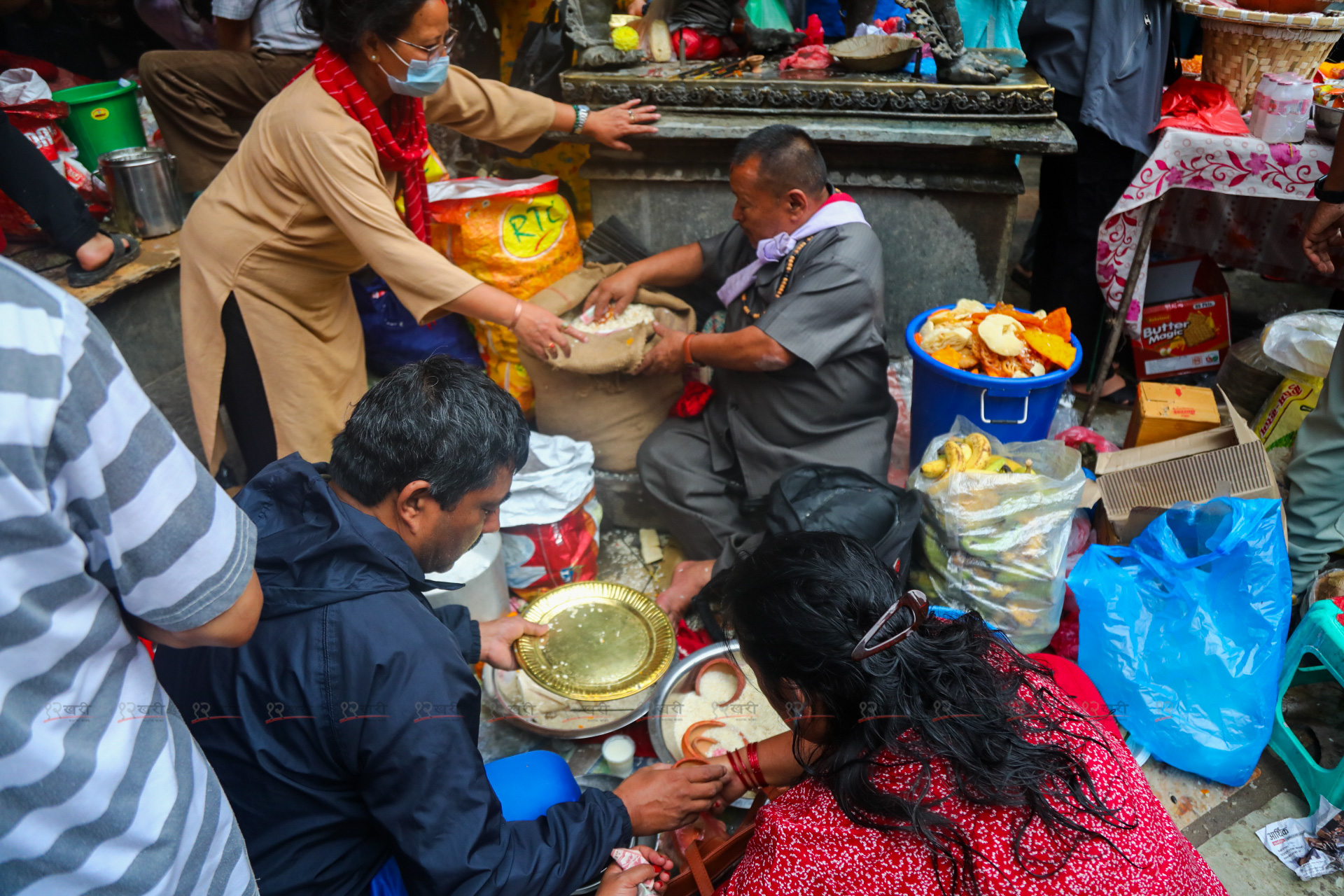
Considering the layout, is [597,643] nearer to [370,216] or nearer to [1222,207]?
[370,216]

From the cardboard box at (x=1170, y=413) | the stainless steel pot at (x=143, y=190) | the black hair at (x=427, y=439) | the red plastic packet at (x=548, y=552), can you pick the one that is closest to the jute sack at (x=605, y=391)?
the red plastic packet at (x=548, y=552)

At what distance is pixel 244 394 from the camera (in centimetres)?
298

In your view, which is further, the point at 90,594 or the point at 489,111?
the point at 489,111

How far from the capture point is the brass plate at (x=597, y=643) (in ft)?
7.89

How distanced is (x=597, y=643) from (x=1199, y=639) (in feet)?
5.52

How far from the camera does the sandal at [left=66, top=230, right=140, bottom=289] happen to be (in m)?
3.64

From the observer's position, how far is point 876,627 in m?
1.37

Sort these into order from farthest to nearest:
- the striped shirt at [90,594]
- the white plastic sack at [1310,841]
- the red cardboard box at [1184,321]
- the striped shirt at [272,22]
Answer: the red cardboard box at [1184,321]
the striped shirt at [272,22]
the white plastic sack at [1310,841]
the striped shirt at [90,594]

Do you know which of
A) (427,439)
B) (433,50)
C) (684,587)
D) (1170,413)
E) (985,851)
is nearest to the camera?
(985,851)

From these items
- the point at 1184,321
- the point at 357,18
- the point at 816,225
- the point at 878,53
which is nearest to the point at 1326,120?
the point at 1184,321

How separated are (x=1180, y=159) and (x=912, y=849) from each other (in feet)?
10.4

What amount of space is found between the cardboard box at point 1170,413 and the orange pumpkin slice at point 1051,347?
0.52 meters

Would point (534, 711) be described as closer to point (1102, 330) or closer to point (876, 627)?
point (876, 627)

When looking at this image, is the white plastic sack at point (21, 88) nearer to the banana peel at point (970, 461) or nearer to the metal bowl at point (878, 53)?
the metal bowl at point (878, 53)
